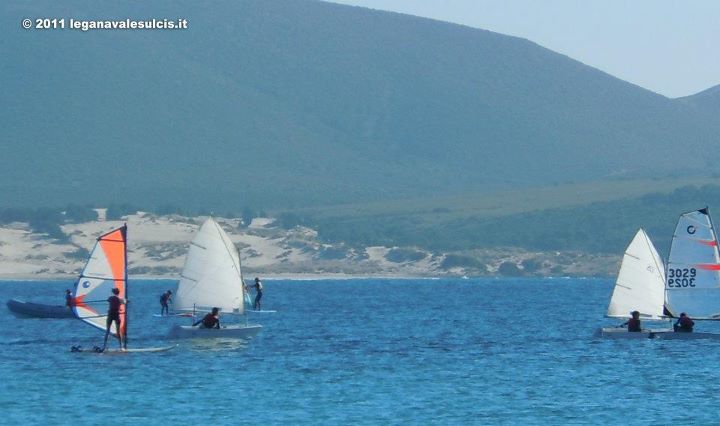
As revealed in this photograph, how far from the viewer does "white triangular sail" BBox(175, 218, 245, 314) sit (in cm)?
6731

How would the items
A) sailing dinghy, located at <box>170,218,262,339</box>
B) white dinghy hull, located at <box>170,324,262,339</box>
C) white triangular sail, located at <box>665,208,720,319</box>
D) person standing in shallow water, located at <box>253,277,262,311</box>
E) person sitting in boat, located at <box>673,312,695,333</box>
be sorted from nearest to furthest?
white dinghy hull, located at <box>170,324,262,339</box>, person sitting in boat, located at <box>673,312,695,333</box>, white triangular sail, located at <box>665,208,720,319</box>, sailing dinghy, located at <box>170,218,262,339</box>, person standing in shallow water, located at <box>253,277,262,311</box>

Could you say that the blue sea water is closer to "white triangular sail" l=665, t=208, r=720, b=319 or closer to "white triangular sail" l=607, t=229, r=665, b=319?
"white triangular sail" l=665, t=208, r=720, b=319

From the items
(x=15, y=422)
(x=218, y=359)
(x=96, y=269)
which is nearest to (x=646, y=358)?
(x=218, y=359)

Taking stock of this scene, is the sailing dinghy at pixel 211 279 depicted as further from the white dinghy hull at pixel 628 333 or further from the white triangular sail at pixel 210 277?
the white dinghy hull at pixel 628 333

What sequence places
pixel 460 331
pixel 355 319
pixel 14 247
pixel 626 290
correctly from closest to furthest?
pixel 626 290
pixel 460 331
pixel 355 319
pixel 14 247

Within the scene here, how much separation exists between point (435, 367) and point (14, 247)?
13357 cm

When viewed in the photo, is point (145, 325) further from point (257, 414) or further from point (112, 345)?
point (257, 414)

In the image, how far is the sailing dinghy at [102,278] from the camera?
5544cm

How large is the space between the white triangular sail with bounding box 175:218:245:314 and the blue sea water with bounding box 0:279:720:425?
85.2 inches

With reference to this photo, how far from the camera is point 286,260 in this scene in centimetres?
19462

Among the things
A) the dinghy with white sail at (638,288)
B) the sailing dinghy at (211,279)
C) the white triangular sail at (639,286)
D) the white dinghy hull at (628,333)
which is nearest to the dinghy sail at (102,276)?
the sailing dinghy at (211,279)

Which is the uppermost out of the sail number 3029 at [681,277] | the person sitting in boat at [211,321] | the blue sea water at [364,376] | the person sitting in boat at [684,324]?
the sail number 3029 at [681,277]

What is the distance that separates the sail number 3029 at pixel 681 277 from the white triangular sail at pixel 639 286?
12.3ft

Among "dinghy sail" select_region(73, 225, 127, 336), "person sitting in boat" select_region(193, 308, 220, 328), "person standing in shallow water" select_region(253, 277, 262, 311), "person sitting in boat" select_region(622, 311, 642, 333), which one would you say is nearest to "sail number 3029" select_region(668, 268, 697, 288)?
"person sitting in boat" select_region(622, 311, 642, 333)
